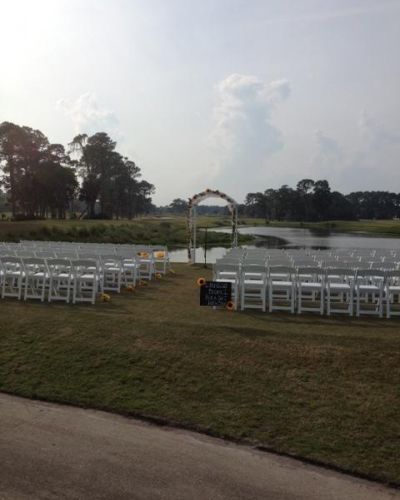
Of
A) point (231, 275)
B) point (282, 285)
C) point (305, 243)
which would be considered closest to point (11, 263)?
point (231, 275)

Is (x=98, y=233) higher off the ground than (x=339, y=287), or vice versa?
(x=98, y=233)

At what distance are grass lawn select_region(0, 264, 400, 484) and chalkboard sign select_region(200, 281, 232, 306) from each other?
680 millimetres

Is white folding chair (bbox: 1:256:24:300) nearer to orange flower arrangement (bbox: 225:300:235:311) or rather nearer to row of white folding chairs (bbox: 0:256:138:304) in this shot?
row of white folding chairs (bbox: 0:256:138:304)

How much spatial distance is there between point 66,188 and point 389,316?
57919 mm

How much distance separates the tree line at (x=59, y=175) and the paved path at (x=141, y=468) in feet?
171

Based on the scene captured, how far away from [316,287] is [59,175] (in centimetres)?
5194

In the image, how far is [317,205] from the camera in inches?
4902

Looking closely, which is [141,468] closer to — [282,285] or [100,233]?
[282,285]

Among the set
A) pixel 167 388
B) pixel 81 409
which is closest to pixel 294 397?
pixel 167 388

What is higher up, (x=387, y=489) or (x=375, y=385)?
(x=375, y=385)

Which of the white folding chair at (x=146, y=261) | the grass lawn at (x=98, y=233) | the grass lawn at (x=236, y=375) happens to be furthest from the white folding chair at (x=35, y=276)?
the grass lawn at (x=98, y=233)

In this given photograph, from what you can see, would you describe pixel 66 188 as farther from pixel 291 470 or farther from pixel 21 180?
pixel 291 470

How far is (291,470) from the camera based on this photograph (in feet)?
14.8

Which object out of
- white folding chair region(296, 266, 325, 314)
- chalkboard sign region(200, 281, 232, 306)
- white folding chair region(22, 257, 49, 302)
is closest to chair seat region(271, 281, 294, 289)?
white folding chair region(296, 266, 325, 314)
